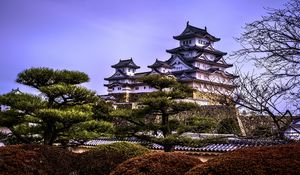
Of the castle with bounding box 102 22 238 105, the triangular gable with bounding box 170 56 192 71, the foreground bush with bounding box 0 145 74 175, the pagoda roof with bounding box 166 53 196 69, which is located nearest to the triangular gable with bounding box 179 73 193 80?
the castle with bounding box 102 22 238 105

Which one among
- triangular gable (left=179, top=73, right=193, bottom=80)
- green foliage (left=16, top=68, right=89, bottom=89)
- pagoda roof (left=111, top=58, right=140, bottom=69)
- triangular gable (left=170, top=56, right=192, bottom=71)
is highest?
pagoda roof (left=111, top=58, right=140, bottom=69)

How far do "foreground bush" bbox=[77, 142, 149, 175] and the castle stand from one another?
108ft

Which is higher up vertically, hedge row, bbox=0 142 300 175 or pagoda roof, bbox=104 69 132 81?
pagoda roof, bbox=104 69 132 81

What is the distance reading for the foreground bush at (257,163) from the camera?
13.5 feet

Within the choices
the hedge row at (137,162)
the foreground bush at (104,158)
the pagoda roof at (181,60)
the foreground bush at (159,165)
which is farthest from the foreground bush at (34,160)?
the pagoda roof at (181,60)

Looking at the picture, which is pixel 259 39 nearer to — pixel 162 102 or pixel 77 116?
pixel 77 116

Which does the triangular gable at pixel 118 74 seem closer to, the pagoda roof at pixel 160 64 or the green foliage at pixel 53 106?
the pagoda roof at pixel 160 64

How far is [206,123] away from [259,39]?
7689 mm

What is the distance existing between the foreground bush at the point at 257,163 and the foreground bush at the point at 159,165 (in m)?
1.22

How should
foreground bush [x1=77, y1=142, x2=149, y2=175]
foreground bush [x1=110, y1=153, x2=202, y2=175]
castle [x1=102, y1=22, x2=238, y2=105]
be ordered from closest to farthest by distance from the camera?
foreground bush [x1=110, y1=153, x2=202, y2=175], foreground bush [x1=77, y1=142, x2=149, y2=175], castle [x1=102, y1=22, x2=238, y2=105]

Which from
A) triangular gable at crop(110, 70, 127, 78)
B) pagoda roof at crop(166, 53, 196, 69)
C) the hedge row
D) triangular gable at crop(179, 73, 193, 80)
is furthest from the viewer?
triangular gable at crop(110, 70, 127, 78)

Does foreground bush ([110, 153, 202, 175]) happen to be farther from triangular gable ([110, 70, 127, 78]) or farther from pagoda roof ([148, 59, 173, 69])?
triangular gable ([110, 70, 127, 78])

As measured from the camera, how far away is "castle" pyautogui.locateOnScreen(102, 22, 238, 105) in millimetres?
42822

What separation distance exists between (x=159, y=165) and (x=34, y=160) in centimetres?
312
